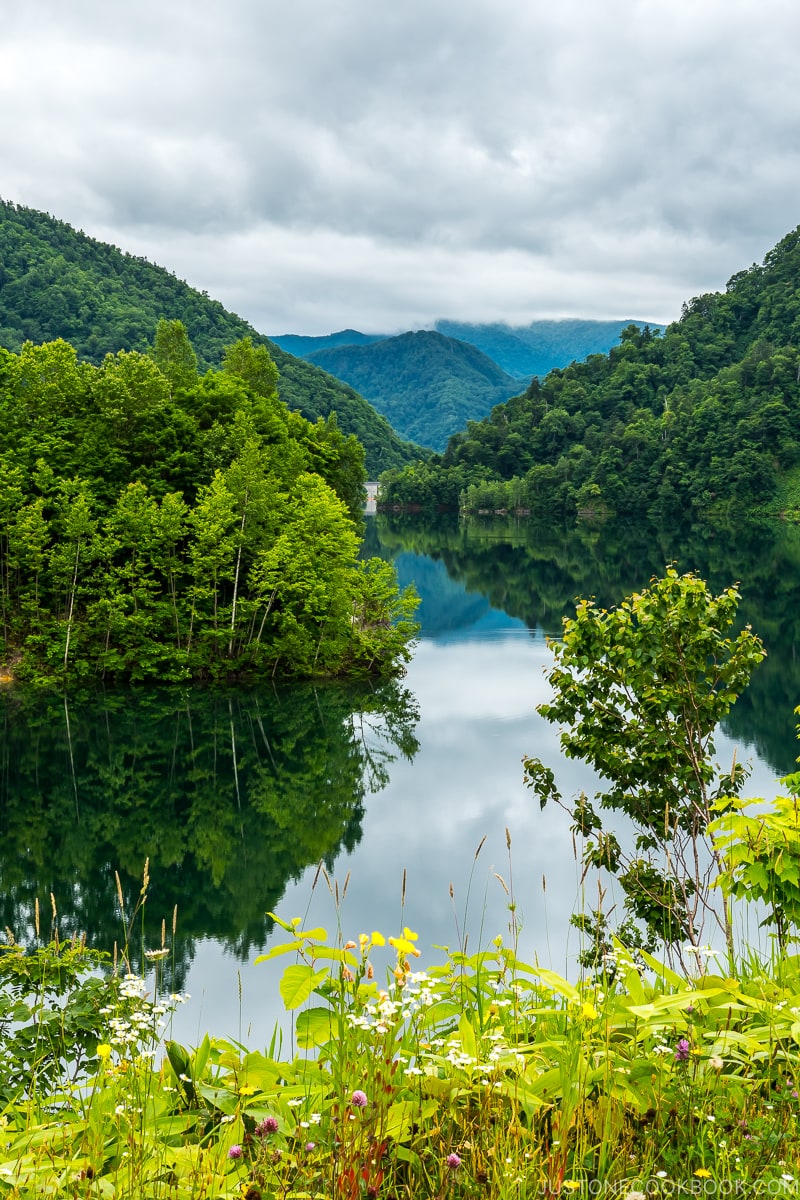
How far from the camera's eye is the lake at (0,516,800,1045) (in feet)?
49.9

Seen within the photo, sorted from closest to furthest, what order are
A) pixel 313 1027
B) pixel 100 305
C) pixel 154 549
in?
1. pixel 313 1027
2. pixel 154 549
3. pixel 100 305

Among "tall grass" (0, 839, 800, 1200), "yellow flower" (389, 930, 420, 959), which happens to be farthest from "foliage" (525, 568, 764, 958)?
"yellow flower" (389, 930, 420, 959)

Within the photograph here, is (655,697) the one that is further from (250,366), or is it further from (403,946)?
(250,366)

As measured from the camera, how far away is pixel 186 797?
72.8 ft

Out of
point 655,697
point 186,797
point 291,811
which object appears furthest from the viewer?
point 186,797

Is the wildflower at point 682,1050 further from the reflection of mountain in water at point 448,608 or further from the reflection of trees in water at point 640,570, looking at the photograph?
the reflection of mountain in water at point 448,608

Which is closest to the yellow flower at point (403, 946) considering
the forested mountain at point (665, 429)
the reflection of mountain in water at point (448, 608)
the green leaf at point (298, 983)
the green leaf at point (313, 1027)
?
the green leaf at point (298, 983)

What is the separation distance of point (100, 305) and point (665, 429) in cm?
7170

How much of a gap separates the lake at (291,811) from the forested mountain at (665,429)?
72.7m

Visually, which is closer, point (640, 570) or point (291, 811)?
point (291, 811)

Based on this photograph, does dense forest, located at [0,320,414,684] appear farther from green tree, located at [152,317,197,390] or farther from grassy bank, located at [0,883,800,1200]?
grassy bank, located at [0,883,800,1200]

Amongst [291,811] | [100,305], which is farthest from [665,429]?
[291,811]

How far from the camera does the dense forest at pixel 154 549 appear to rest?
104ft

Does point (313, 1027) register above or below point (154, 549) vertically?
below
